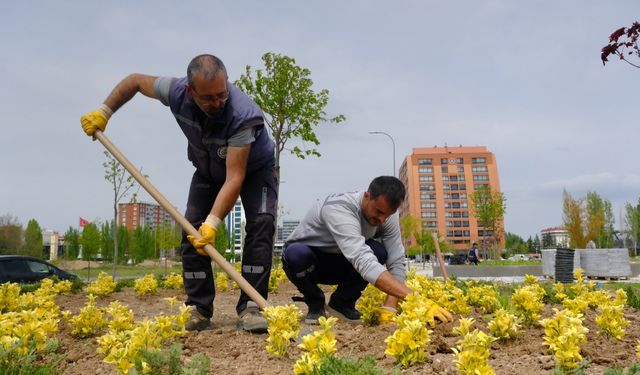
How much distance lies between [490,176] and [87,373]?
122 metres

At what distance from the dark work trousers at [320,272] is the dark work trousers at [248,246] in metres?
0.34

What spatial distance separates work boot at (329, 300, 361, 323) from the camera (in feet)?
14.4

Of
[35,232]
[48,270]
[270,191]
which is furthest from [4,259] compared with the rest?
[35,232]

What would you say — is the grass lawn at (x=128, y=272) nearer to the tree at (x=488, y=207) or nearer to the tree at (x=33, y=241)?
the tree at (x=33, y=241)

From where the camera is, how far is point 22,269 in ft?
42.8

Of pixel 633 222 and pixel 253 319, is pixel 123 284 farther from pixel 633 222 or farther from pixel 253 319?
pixel 633 222

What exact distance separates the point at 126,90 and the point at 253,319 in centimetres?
209

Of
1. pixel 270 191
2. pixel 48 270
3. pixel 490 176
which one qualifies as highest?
pixel 490 176

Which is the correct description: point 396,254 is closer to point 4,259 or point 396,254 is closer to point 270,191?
point 270,191

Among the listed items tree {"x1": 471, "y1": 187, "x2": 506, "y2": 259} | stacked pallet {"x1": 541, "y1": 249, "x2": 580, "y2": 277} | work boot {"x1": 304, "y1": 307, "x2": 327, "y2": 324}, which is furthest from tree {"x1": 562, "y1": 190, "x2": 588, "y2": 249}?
work boot {"x1": 304, "y1": 307, "x2": 327, "y2": 324}

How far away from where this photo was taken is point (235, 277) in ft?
11.4

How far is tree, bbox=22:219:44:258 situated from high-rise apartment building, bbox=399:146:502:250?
81378mm

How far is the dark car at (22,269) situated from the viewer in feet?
41.4

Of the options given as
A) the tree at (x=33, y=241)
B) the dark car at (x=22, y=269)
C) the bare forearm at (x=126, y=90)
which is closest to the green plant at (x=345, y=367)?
the bare forearm at (x=126, y=90)
